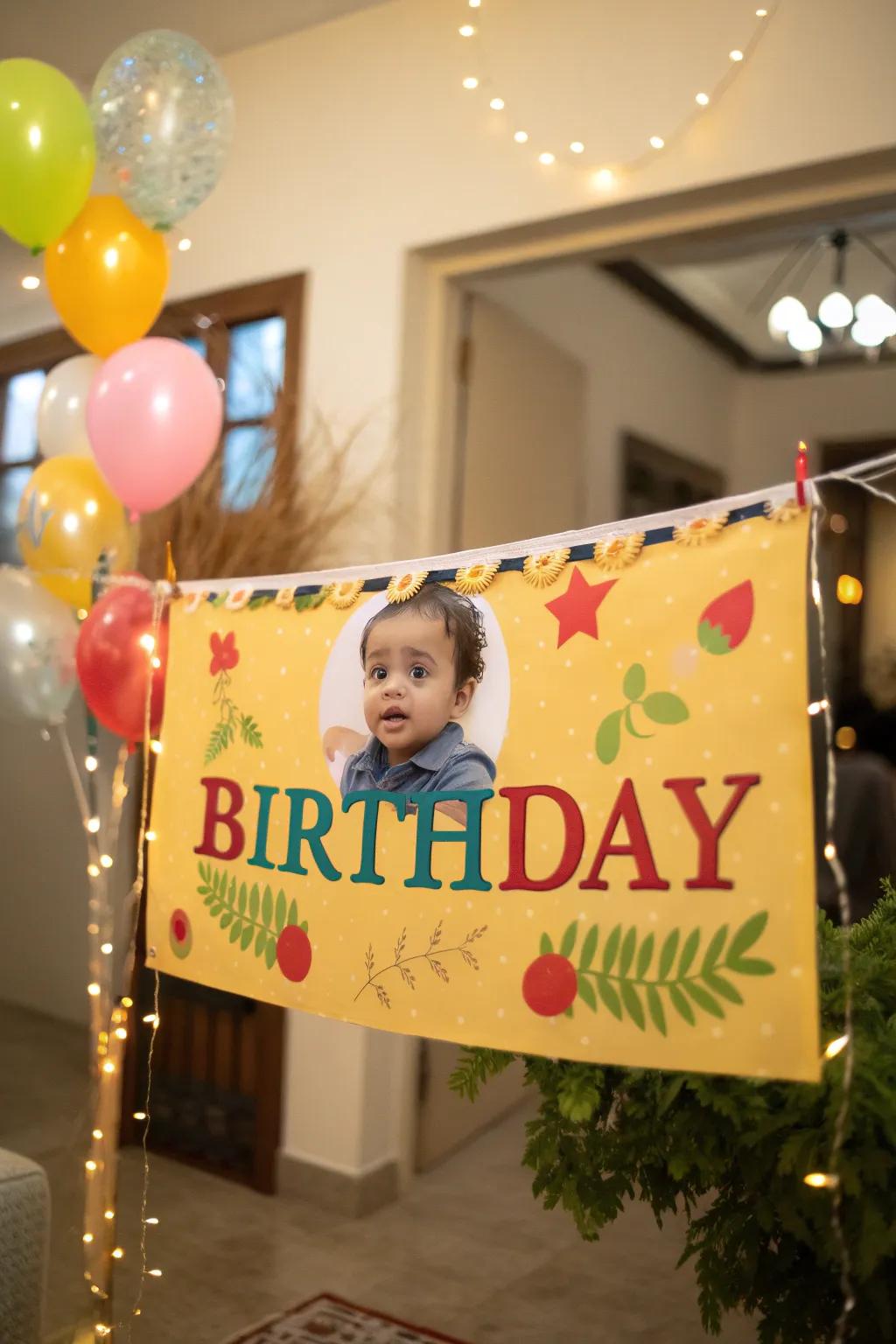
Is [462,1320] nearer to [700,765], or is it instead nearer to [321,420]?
[700,765]

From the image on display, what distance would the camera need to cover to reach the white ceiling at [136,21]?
9.45ft

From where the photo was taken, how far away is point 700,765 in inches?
A: 53.2

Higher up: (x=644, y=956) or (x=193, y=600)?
(x=193, y=600)

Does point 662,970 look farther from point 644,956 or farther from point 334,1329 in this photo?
point 334,1329

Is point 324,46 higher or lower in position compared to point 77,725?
higher

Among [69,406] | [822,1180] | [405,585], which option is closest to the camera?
[822,1180]

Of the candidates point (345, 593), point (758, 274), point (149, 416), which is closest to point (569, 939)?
point (345, 593)

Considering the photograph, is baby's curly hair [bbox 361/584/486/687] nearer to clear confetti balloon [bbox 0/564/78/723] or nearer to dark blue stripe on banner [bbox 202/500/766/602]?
dark blue stripe on banner [bbox 202/500/766/602]

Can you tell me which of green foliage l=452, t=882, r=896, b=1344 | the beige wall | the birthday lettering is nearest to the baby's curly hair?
the birthday lettering

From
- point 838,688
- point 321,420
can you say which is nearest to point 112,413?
point 321,420

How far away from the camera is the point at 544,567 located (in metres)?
1.54

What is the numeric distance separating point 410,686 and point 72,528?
0.98 m

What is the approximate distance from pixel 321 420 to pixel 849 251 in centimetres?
285

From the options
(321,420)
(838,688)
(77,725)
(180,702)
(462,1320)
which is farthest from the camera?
(838,688)
